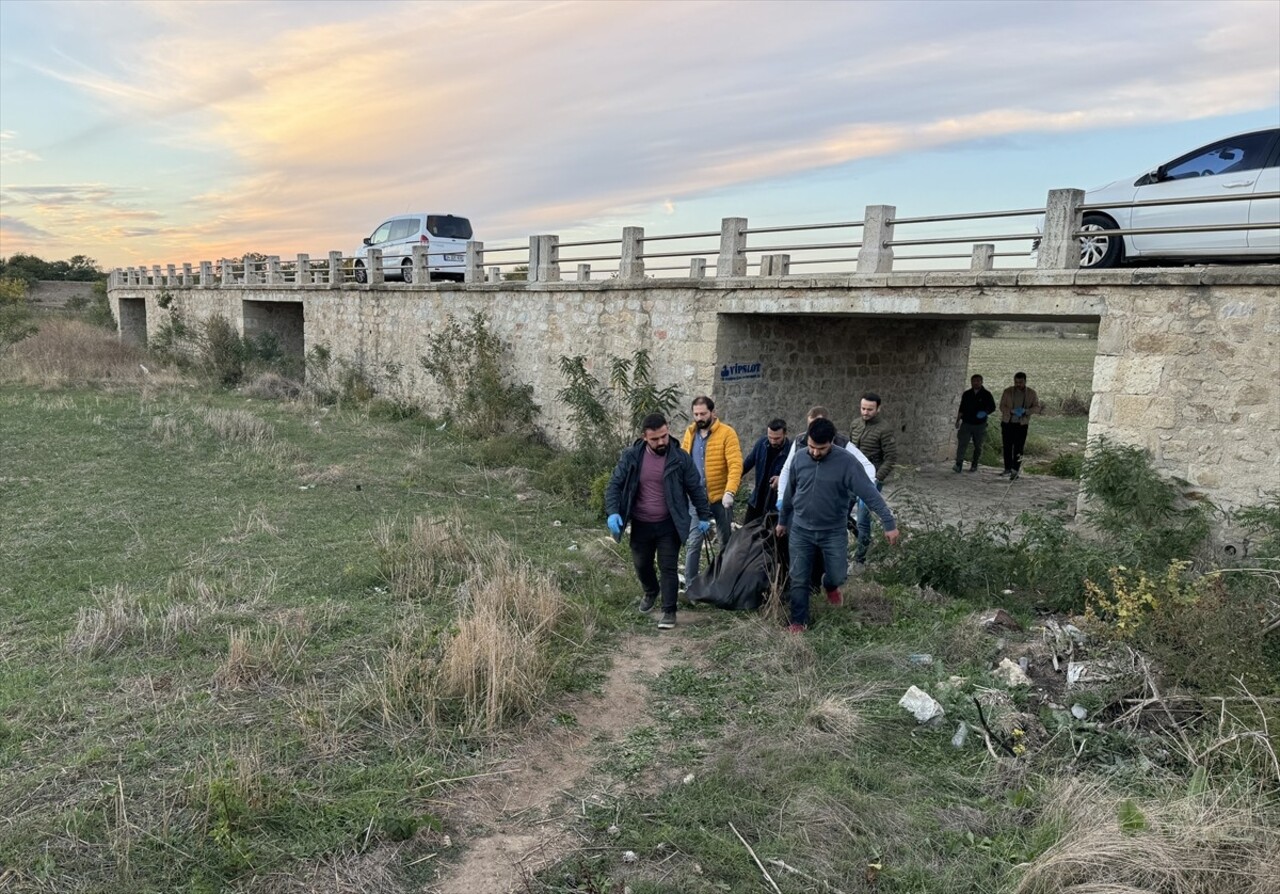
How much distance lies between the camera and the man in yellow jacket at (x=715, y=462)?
23.1 feet

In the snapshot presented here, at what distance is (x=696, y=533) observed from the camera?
257 inches

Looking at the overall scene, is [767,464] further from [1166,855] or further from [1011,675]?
[1166,855]

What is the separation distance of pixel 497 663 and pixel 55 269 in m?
79.9

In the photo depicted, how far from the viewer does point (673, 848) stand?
12.1ft

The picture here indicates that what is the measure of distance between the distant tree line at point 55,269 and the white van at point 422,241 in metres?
53.6

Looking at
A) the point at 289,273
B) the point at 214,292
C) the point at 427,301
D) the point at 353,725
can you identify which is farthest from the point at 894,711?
the point at 214,292

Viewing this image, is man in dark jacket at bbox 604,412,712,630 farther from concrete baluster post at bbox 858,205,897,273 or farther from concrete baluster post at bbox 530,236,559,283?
concrete baluster post at bbox 530,236,559,283

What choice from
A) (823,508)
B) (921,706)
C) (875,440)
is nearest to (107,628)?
(823,508)

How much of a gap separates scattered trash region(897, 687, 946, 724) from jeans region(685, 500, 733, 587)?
2081mm

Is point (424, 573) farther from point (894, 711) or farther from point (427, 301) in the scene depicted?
point (427, 301)

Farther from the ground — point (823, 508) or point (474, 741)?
point (823, 508)

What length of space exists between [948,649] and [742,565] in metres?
1.71

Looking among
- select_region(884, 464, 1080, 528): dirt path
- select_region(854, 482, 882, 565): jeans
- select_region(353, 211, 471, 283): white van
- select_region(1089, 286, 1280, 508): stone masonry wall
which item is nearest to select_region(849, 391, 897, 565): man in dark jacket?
select_region(854, 482, 882, 565): jeans

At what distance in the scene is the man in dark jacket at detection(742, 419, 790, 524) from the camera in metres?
6.94
